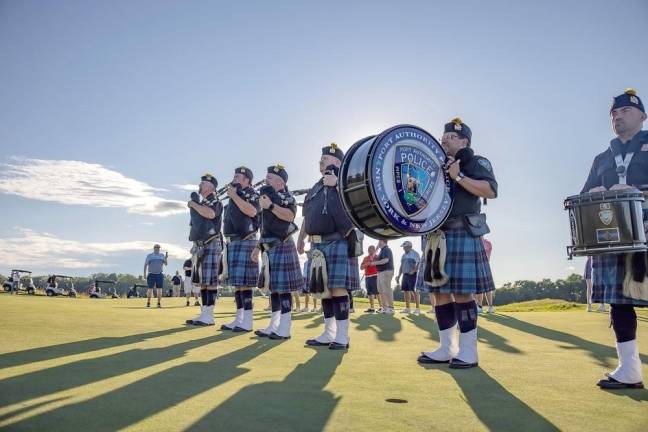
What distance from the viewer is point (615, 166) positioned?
349 centimetres

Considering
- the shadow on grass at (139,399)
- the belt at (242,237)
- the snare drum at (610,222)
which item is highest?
the belt at (242,237)

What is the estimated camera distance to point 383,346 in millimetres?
5234

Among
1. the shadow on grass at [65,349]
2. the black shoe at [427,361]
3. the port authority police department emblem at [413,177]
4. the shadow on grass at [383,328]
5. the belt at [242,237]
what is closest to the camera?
the port authority police department emblem at [413,177]

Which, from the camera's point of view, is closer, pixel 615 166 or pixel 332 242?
pixel 615 166

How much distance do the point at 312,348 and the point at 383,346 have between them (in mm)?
811

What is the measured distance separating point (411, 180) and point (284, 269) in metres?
3.07

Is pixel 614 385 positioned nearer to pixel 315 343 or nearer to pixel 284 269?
pixel 315 343

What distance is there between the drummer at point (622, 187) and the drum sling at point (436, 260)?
3.60 ft

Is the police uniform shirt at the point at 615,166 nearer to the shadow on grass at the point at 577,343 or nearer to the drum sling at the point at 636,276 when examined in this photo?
the drum sling at the point at 636,276

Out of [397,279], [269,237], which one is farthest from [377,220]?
[397,279]

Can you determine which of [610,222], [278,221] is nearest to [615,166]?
[610,222]

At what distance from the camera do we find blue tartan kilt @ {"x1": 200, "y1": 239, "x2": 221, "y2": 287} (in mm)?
7461

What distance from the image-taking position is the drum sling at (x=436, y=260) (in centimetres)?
394

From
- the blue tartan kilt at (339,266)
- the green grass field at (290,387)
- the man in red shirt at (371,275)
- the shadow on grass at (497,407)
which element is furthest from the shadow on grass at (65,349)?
the man in red shirt at (371,275)
